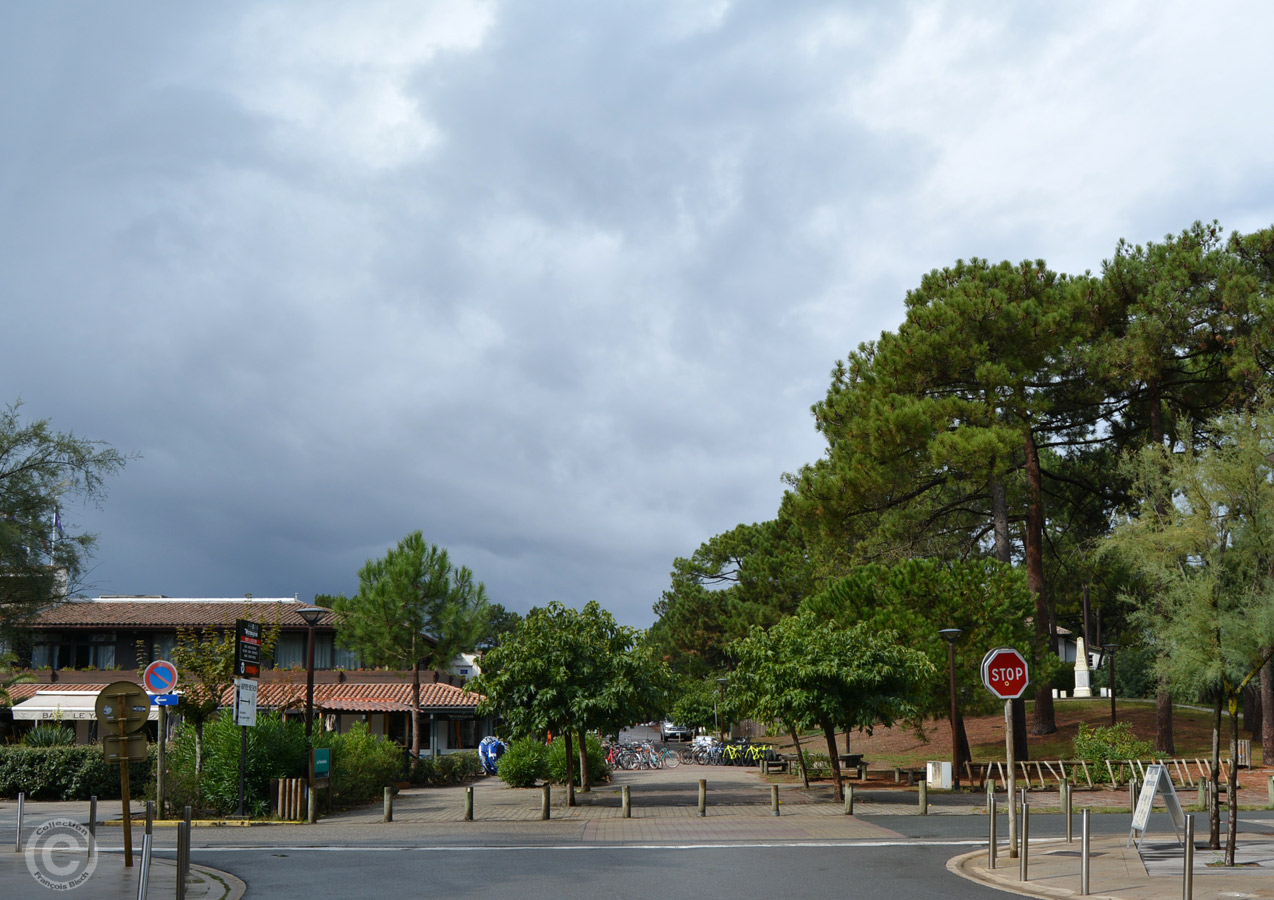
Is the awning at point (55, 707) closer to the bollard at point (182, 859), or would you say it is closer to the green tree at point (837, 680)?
the green tree at point (837, 680)

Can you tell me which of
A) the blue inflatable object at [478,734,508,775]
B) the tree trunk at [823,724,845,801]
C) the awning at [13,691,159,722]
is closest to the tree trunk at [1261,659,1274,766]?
the tree trunk at [823,724,845,801]

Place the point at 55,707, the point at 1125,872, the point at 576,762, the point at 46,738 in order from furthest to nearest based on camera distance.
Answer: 1. the point at 55,707
2. the point at 576,762
3. the point at 46,738
4. the point at 1125,872

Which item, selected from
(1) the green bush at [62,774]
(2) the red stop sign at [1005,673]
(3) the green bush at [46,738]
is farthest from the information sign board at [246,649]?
(2) the red stop sign at [1005,673]

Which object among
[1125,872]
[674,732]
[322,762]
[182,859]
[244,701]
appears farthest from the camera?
[674,732]

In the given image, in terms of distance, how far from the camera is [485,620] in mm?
43500

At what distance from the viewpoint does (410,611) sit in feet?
135

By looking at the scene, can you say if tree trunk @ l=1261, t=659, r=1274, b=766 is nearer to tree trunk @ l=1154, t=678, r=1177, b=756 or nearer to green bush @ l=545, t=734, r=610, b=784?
tree trunk @ l=1154, t=678, r=1177, b=756

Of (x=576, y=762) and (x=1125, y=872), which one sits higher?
(x=1125, y=872)

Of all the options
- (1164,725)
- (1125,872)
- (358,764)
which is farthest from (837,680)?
(1164,725)

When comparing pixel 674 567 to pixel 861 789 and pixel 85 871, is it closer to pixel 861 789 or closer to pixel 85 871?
pixel 861 789

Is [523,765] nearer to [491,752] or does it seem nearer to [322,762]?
[491,752]

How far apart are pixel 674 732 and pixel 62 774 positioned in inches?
2343

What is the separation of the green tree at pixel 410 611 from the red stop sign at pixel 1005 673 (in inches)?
1141

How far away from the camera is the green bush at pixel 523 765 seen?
31.4 m
